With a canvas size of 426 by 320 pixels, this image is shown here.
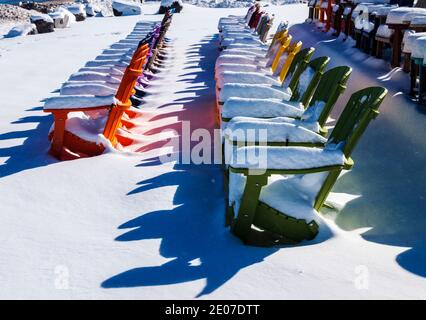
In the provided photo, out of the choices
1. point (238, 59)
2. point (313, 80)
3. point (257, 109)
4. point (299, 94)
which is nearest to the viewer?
point (257, 109)

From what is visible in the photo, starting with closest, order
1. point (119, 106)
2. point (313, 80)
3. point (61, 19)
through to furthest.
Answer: point (313, 80), point (119, 106), point (61, 19)

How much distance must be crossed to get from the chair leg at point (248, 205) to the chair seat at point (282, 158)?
0.24 ft

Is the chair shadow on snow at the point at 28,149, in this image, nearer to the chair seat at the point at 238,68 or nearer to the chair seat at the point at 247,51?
the chair seat at the point at 238,68

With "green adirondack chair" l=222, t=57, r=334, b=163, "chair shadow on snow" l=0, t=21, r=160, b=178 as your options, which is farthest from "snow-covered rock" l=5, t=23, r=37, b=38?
"green adirondack chair" l=222, t=57, r=334, b=163

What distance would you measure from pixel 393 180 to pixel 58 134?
8.91 feet

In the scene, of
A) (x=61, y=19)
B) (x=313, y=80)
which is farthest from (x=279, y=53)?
(x=61, y=19)

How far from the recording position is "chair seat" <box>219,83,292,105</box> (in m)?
5.06

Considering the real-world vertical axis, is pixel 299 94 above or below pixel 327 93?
below

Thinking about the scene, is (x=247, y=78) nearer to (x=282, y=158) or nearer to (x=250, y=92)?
(x=250, y=92)

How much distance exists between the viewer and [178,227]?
11.7ft

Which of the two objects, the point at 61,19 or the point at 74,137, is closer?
the point at 74,137

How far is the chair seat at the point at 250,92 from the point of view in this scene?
16.6 feet

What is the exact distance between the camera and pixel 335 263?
2.97 metres
